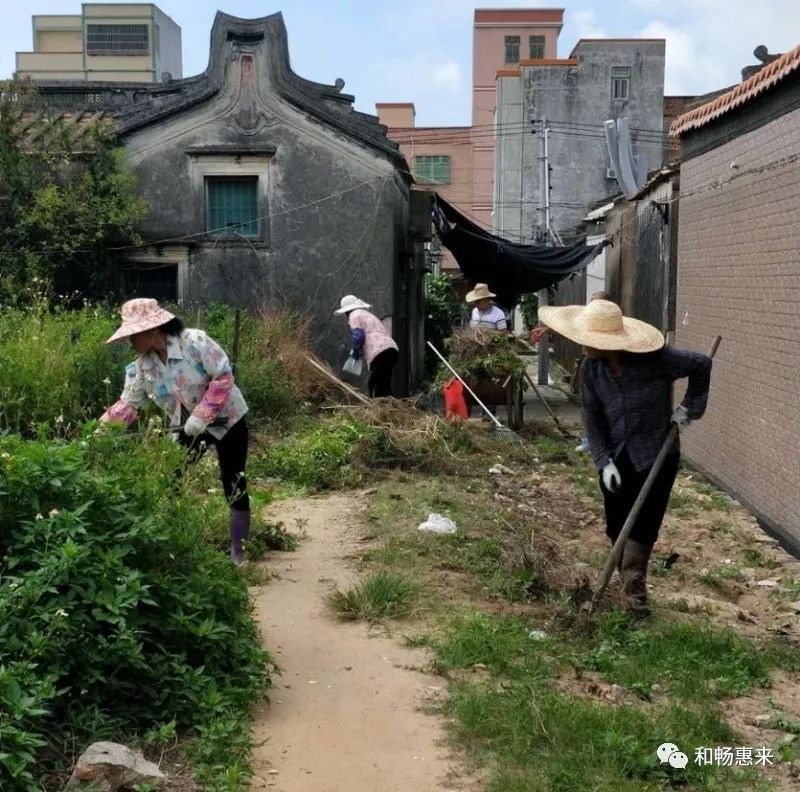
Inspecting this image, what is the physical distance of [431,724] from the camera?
Result: 14.4 ft

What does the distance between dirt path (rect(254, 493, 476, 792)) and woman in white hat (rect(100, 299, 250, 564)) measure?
93cm

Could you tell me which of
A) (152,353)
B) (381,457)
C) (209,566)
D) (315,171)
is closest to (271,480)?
(381,457)

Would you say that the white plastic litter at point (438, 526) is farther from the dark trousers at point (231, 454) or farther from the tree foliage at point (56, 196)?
the tree foliage at point (56, 196)

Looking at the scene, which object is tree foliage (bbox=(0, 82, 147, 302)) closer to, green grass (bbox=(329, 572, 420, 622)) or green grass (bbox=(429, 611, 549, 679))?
green grass (bbox=(329, 572, 420, 622))

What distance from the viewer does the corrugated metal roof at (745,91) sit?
753 centimetres

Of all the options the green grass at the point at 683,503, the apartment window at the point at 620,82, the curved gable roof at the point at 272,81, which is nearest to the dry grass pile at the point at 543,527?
the green grass at the point at 683,503

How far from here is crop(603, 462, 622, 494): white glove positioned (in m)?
5.88

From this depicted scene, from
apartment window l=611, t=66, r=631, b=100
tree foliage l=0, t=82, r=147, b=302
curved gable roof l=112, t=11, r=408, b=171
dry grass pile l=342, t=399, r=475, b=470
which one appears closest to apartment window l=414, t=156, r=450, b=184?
apartment window l=611, t=66, r=631, b=100

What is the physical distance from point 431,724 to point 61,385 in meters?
5.50

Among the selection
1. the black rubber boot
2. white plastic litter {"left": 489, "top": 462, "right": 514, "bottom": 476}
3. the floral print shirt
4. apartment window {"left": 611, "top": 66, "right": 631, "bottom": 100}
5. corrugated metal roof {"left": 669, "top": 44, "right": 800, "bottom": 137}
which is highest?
apartment window {"left": 611, "top": 66, "right": 631, "bottom": 100}

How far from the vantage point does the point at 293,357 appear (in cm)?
1349

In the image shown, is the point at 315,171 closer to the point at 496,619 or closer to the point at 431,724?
the point at 496,619

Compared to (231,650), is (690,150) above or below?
above
